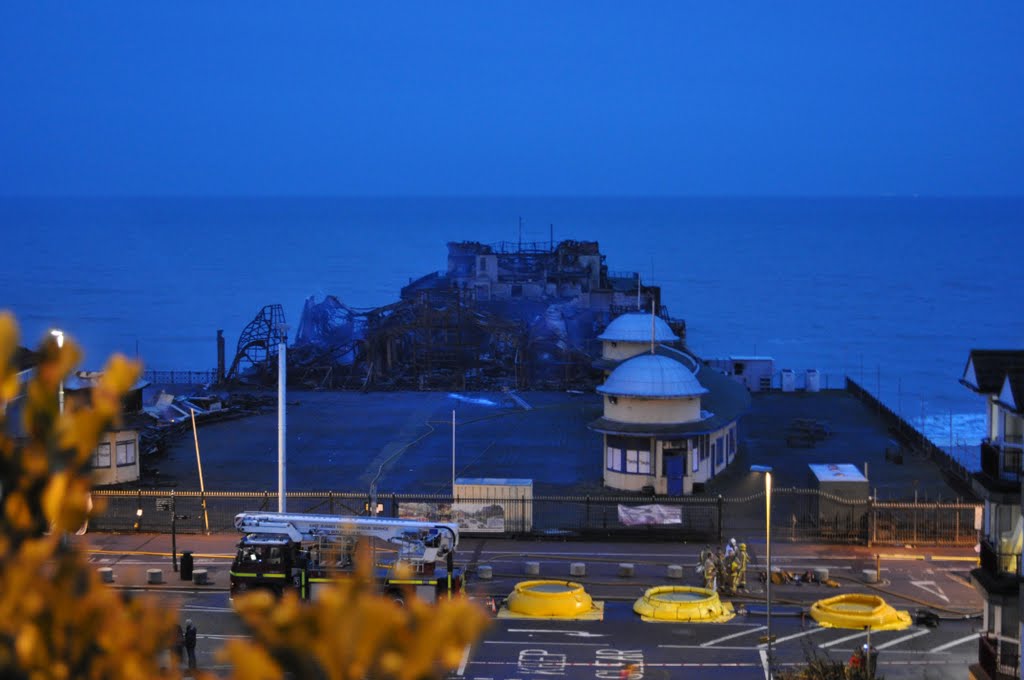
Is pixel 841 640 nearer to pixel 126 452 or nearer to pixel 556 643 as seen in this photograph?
pixel 556 643

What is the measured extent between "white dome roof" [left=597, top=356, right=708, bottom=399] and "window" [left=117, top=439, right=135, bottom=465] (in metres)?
15.5

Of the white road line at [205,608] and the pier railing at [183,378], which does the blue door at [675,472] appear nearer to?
the white road line at [205,608]

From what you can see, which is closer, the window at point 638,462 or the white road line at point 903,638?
the white road line at point 903,638

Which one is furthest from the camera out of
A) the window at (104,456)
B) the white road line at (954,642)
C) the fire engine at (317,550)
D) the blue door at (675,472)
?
the window at (104,456)

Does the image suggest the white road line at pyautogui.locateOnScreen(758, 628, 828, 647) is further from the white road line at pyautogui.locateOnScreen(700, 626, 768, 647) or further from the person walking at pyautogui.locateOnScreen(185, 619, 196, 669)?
the person walking at pyautogui.locateOnScreen(185, 619, 196, 669)

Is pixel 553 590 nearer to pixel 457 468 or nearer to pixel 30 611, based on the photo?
pixel 457 468

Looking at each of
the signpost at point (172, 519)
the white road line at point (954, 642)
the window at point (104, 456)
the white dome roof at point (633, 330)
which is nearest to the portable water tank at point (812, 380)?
the white dome roof at point (633, 330)

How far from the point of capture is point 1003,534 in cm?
2709

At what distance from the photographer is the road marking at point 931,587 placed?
116 ft

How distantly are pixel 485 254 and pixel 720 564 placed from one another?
8323 cm

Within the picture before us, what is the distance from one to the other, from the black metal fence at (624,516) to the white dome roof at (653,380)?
15.1ft

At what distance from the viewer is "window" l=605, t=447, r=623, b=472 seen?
48312 mm

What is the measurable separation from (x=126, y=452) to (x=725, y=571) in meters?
22.5

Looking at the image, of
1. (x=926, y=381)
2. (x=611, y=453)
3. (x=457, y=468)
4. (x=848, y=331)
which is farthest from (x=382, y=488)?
(x=848, y=331)
